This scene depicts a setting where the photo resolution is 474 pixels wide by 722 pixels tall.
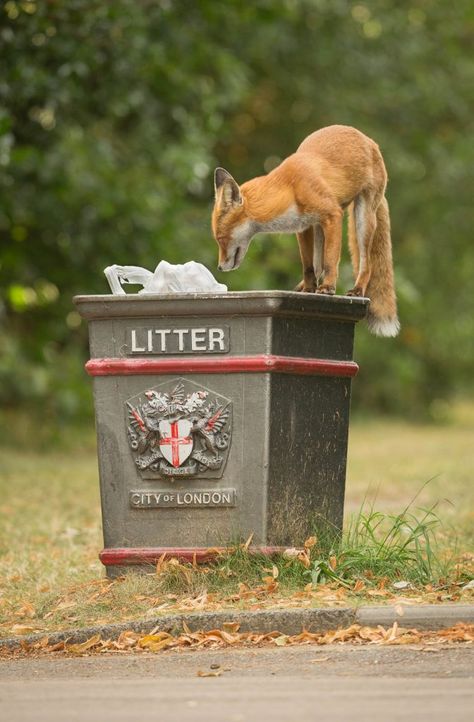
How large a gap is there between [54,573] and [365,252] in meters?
2.52

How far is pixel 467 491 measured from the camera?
11.5 m

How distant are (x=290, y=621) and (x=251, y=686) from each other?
90 centimetres

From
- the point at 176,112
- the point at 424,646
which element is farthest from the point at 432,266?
the point at 424,646

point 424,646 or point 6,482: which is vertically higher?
point 424,646

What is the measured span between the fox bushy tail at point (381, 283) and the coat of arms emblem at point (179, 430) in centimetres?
110

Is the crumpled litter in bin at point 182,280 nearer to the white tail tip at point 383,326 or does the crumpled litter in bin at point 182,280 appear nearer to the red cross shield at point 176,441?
the red cross shield at point 176,441

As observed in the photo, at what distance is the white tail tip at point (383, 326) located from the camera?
6613 mm

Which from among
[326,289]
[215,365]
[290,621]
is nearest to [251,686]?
[290,621]

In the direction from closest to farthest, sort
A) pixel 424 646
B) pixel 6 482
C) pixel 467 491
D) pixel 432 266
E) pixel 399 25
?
1. pixel 424 646
2. pixel 467 491
3. pixel 6 482
4. pixel 399 25
5. pixel 432 266

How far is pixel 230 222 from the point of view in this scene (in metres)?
6.27

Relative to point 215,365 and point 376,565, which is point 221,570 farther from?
point 215,365

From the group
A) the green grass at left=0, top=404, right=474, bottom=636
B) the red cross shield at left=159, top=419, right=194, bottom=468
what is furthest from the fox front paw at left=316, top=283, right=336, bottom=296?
the green grass at left=0, top=404, right=474, bottom=636

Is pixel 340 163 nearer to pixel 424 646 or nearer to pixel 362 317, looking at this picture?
pixel 362 317

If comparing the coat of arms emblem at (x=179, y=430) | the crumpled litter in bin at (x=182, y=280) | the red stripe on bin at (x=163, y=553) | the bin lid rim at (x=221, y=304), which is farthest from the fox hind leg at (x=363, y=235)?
the red stripe on bin at (x=163, y=553)
